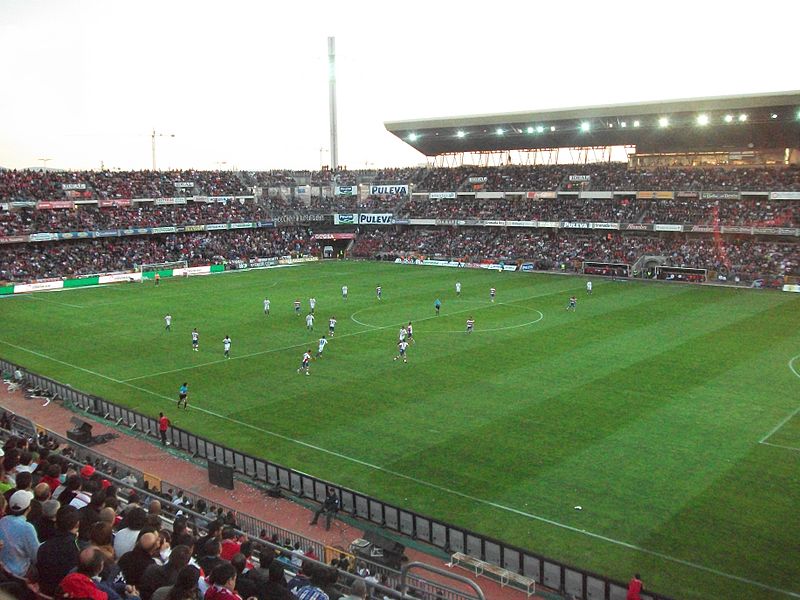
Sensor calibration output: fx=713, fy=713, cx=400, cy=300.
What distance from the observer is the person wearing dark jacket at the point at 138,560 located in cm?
663

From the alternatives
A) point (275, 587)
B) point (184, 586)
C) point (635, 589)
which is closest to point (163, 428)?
point (635, 589)

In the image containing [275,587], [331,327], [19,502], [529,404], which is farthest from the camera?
[331,327]

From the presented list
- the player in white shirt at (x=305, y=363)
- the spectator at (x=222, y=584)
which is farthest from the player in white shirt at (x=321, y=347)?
the spectator at (x=222, y=584)

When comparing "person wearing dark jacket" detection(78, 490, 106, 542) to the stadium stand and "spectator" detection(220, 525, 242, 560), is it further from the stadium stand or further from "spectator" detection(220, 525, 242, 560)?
"spectator" detection(220, 525, 242, 560)

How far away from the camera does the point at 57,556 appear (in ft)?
20.4

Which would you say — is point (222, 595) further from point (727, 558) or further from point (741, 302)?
point (741, 302)

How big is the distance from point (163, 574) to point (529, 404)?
1992 cm

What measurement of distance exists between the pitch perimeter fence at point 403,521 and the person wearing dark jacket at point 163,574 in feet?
30.3

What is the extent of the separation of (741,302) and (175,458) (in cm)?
3885

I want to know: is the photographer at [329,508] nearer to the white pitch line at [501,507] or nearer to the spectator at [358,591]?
the white pitch line at [501,507]

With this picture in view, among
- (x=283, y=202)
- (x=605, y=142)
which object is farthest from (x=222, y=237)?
(x=605, y=142)

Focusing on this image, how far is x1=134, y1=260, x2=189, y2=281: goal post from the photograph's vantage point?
63.1 metres

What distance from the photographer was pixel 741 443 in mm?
21359

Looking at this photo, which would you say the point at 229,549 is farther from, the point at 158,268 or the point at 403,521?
the point at 158,268
